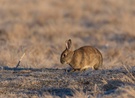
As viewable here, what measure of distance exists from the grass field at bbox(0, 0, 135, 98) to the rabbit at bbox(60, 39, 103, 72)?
280 millimetres

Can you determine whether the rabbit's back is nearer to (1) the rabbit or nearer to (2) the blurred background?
(1) the rabbit

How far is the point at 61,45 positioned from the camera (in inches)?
631

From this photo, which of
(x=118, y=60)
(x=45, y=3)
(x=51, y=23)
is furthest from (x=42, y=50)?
(x=45, y=3)

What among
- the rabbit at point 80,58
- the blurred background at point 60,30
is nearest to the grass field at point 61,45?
the blurred background at point 60,30

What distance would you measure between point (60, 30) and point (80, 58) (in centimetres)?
965

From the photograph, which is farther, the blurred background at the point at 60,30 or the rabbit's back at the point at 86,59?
the blurred background at the point at 60,30

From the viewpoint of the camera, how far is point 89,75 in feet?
31.0

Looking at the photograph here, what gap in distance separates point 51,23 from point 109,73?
41.7 feet

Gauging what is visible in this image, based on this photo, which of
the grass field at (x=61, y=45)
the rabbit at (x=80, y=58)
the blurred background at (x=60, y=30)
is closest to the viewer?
the grass field at (x=61, y=45)

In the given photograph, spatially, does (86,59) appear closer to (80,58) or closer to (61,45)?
(80,58)

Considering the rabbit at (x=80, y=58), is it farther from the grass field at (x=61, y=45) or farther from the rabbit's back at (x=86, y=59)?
the grass field at (x=61, y=45)

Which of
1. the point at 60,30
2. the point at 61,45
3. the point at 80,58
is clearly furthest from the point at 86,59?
the point at 60,30

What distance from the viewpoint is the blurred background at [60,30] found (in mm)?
12625

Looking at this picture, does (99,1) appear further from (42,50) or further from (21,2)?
(42,50)
